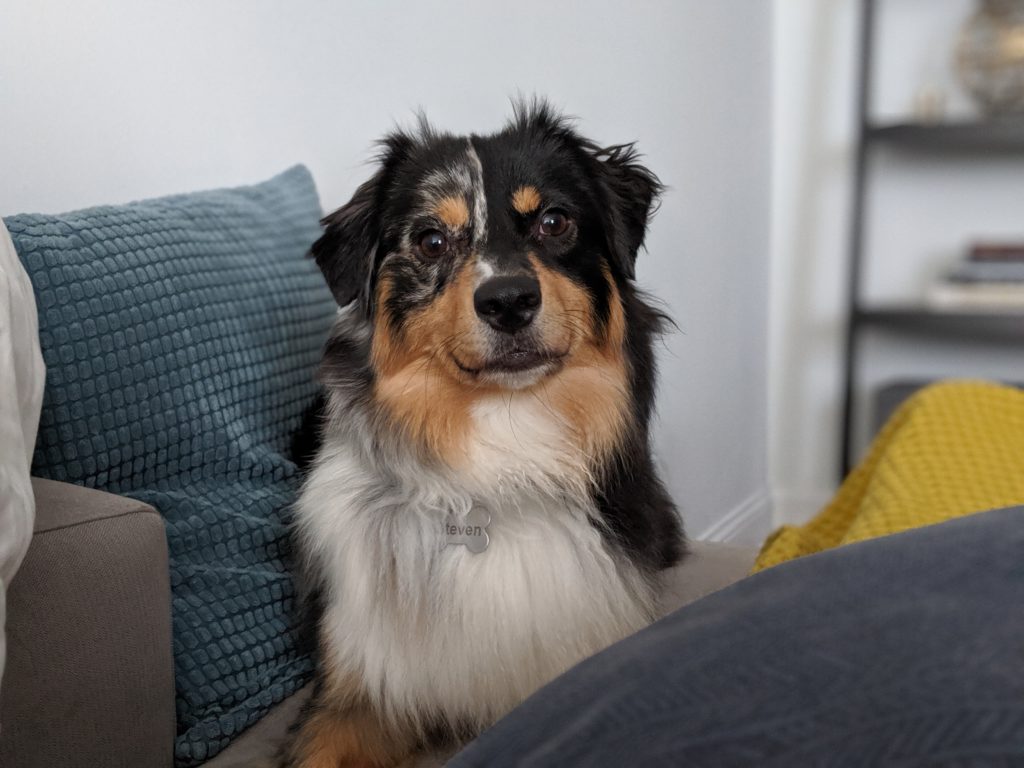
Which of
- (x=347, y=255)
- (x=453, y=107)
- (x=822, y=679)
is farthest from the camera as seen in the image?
(x=453, y=107)

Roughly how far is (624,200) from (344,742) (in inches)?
35.4

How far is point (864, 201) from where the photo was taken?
349 cm

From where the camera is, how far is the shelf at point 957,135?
3.14 m

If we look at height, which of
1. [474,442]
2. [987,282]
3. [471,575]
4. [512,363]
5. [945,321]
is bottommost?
[945,321]

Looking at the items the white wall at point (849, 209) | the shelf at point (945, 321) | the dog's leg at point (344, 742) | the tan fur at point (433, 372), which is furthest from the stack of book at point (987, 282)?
the dog's leg at point (344, 742)

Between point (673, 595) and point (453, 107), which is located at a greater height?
point (453, 107)

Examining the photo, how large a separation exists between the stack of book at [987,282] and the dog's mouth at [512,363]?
236cm

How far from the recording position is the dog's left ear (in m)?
1.56

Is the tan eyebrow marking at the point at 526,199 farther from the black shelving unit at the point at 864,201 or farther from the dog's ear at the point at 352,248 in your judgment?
the black shelving unit at the point at 864,201

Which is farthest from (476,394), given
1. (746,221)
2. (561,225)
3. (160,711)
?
(746,221)

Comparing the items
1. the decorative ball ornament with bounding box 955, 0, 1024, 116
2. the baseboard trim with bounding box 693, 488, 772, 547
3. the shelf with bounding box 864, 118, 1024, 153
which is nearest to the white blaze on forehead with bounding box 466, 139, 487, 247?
the baseboard trim with bounding box 693, 488, 772, 547

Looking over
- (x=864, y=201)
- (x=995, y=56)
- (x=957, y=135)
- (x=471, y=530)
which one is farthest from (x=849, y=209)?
A: (x=471, y=530)

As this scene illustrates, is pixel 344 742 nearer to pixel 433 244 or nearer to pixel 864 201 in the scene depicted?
pixel 433 244

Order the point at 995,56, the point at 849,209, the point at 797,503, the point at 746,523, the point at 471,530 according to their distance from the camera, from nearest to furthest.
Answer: the point at 471,530
the point at 995,56
the point at 849,209
the point at 746,523
the point at 797,503
